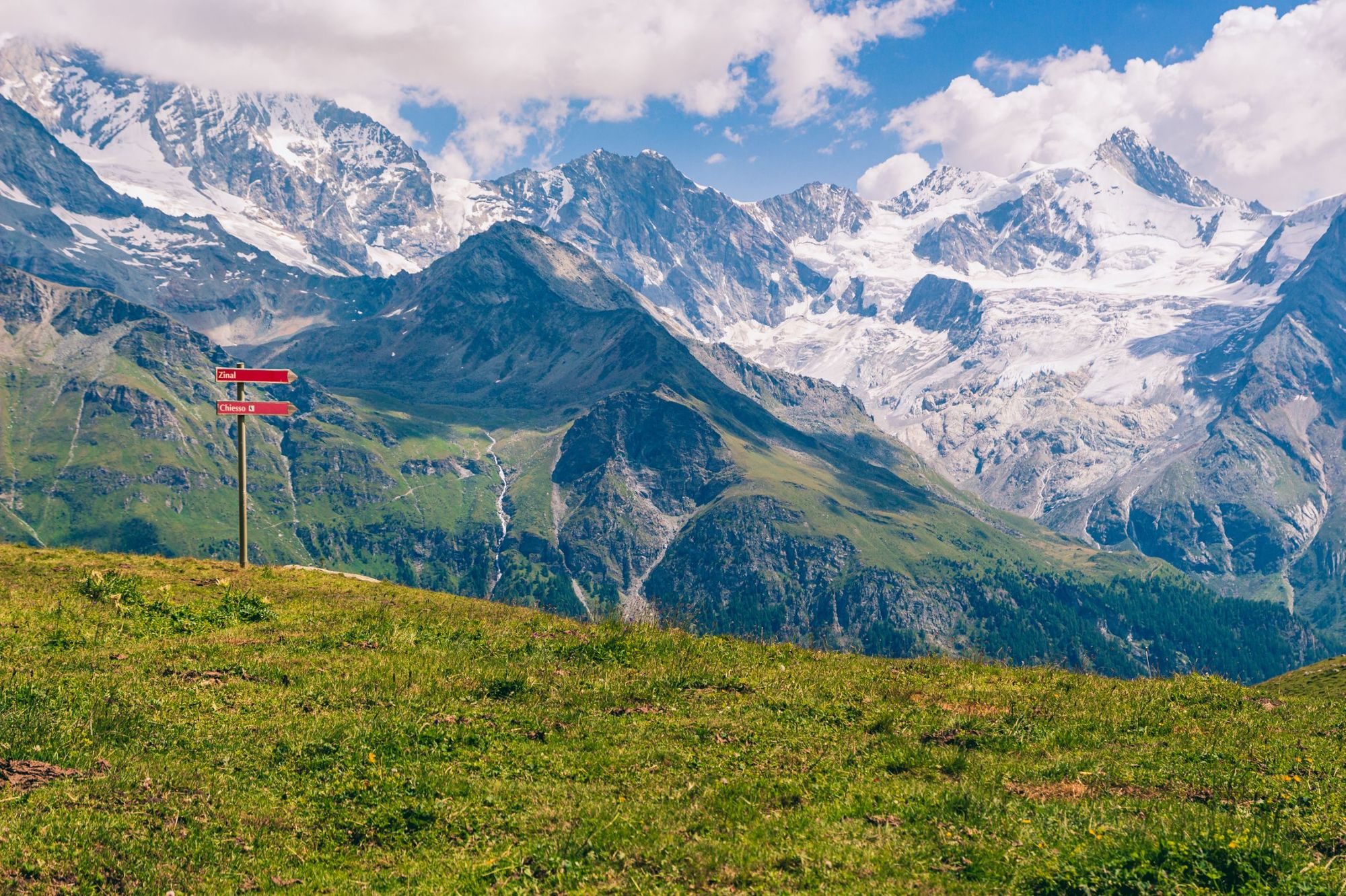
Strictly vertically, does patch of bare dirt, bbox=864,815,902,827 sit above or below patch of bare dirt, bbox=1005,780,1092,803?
below

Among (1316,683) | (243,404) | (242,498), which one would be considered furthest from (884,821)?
(242,498)

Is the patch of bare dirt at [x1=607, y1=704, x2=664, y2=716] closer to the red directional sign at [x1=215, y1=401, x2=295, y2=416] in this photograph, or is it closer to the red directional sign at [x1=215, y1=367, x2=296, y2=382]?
the red directional sign at [x1=215, y1=367, x2=296, y2=382]

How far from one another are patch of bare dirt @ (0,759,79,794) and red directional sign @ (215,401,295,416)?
84.9 feet

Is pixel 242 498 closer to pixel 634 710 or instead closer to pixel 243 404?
pixel 243 404

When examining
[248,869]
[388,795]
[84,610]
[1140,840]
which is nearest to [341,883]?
[248,869]

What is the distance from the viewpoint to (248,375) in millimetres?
41750

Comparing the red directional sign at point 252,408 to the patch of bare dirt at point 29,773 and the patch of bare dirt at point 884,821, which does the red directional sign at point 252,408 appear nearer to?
the patch of bare dirt at point 29,773

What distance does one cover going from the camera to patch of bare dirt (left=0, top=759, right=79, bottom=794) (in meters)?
15.8

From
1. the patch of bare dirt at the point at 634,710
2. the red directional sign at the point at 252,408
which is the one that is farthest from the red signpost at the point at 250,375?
the patch of bare dirt at the point at 634,710

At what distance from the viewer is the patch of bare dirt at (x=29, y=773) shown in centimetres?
1583

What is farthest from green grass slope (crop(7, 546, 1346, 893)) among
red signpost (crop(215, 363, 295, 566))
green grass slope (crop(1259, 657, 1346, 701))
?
red signpost (crop(215, 363, 295, 566))

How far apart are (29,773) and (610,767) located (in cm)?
1034

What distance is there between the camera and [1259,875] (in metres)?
13.2

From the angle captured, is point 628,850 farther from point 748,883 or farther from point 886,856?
point 886,856
